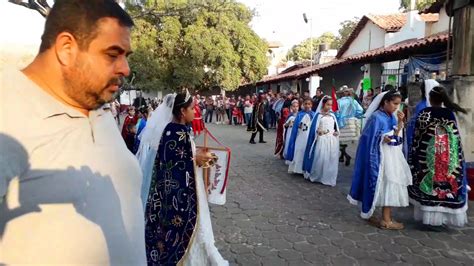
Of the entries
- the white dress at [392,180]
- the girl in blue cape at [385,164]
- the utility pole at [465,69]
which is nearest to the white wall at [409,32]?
the utility pole at [465,69]

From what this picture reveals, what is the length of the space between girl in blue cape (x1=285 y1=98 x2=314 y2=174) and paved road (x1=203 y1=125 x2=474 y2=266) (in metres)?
1.20

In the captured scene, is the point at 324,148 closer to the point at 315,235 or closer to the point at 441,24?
the point at 315,235

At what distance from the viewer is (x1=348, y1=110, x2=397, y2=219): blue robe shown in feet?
16.0

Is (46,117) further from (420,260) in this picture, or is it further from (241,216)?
(241,216)

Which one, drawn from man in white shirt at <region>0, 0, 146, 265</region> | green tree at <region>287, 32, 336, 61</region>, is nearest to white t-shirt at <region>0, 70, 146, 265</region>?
man in white shirt at <region>0, 0, 146, 265</region>

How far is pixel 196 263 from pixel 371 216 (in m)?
2.89

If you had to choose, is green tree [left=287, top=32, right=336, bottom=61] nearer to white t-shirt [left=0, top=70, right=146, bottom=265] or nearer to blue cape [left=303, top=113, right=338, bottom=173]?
blue cape [left=303, top=113, right=338, bottom=173]

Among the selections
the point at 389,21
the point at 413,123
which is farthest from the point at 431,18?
the point at 413,123

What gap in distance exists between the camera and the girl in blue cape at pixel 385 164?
15.9ft

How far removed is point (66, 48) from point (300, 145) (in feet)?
24.5

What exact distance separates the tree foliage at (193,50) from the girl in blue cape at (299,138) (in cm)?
1685

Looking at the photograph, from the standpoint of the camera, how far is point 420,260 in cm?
401

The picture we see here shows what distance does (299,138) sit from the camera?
27.9ft

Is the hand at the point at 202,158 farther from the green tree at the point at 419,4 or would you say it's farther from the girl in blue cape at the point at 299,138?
the green tree at the point at 419,4
